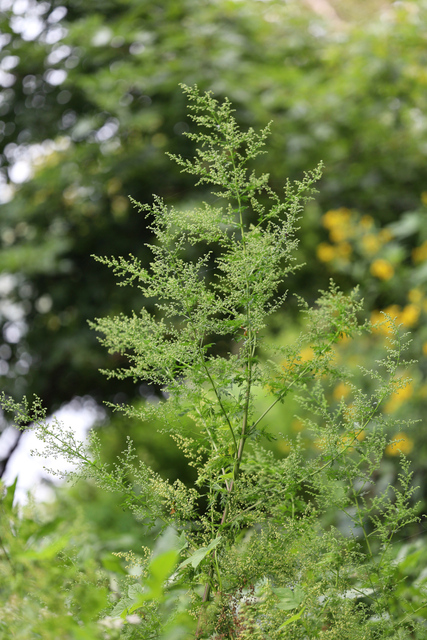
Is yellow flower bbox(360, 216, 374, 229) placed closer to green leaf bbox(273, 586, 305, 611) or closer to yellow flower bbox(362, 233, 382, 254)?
yellow flower bbox(362, 233, 382, 254)

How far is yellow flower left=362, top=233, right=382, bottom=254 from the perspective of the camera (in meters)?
2.34

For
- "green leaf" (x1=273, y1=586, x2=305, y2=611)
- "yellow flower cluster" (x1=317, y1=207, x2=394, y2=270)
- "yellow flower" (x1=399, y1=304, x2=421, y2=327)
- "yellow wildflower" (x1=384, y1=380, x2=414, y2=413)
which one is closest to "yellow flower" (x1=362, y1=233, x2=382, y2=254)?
"yellow flower cluster" (x1=317, y1=207, x2=394, y2=270)

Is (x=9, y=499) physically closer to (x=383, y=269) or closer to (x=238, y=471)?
(x=238, y=471)

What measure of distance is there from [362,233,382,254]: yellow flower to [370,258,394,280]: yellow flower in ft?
0.18

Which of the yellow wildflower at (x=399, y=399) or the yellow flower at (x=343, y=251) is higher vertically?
the yellow flower at (x=343, y=251)

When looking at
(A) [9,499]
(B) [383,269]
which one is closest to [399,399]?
(B) [383,269]

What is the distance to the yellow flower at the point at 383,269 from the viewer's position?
2281 mm

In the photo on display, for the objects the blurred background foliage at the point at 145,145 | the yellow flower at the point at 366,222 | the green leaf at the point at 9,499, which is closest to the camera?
the green leaf at the point at 9,499

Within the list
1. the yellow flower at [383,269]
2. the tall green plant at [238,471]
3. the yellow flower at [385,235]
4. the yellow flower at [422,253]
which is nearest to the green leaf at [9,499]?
the tall green plant at [238,471]

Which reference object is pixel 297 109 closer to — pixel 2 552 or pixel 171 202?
pixel 171 202

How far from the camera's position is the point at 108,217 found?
2.08 metres

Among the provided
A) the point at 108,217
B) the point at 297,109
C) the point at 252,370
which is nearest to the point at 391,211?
the point at 297,109

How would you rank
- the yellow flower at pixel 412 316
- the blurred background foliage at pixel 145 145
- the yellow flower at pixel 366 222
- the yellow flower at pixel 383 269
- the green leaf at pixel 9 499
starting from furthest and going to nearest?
the yellow flower at pixel 366 222
the yellow flower at pixel 383 269
the blurred background foliage at pixel 145 145
the yellow flower at pixel 412 316
the green leaf at pixel 9 499

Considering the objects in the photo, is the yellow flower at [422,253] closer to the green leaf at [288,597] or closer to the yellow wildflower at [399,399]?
the yellow wildflower at [399,399]
